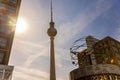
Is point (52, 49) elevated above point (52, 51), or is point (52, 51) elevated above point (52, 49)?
point (52, 49)

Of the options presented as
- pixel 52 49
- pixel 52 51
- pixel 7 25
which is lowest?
pixel 7 25

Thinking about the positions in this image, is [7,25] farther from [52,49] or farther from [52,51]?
[52,49]

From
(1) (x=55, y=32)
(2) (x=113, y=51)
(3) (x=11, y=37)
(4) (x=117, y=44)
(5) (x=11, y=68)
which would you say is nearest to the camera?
(5) (x=11, y=68)

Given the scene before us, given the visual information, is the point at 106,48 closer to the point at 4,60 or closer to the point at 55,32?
the point at 55,32

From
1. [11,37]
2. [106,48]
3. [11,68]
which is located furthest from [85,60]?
[11,68]

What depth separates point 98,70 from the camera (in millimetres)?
27469

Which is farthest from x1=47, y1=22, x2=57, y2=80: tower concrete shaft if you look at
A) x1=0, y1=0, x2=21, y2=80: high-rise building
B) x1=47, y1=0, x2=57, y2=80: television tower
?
x1=0, y1=0, x2=21, y2=80: high-rise building

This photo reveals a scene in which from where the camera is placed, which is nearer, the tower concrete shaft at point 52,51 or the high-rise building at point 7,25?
the high-rise building at point 7,25

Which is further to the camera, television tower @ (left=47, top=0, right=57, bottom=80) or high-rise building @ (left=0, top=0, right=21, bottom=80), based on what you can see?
television tower @ (left=47, top=0, right=57, bottom=80)

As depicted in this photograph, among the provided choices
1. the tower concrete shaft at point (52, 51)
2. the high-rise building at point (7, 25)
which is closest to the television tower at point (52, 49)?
the tower concrete shaft at point (52, 51)

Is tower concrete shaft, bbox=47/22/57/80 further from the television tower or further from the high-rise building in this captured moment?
the high-rise building

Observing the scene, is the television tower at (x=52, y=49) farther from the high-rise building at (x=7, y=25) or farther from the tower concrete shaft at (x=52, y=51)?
the high-rise building at (x=7, y=25)

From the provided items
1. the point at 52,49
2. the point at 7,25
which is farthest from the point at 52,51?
the point at 7,25

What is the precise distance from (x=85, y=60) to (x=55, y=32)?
71.4 ft
